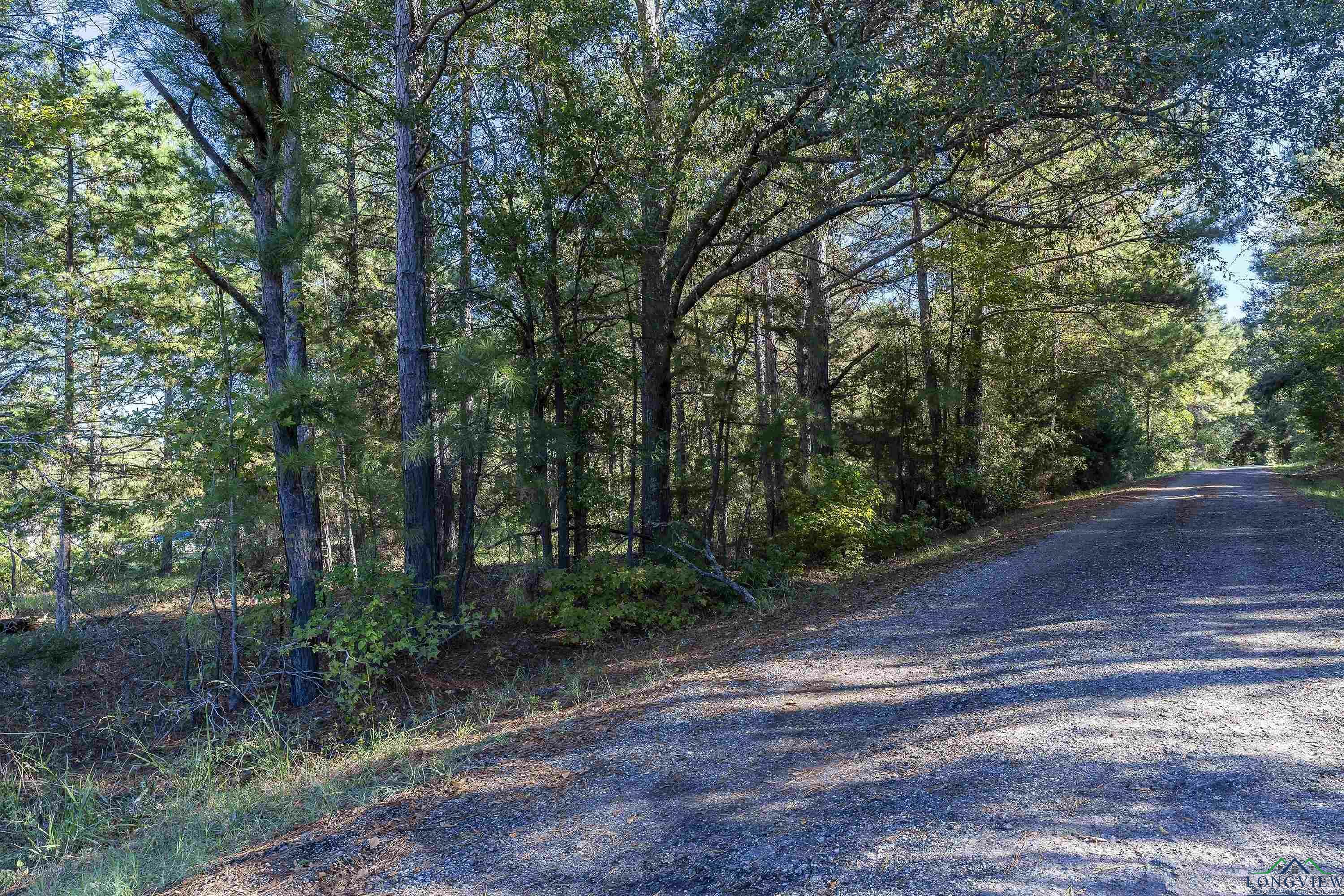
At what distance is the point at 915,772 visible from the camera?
11.5ft

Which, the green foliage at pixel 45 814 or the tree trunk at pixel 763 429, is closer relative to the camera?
the green foliage at pixel 45 814

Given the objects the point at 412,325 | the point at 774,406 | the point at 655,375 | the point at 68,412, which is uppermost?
the point at 412,325

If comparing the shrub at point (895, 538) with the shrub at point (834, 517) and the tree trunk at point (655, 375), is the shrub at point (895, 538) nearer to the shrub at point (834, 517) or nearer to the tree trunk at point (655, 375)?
the shrub at point (834, 517)

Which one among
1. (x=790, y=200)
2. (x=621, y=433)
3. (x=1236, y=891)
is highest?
(x=790, y=200)

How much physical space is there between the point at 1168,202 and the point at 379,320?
13.7 m

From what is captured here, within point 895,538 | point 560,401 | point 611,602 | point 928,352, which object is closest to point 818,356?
point 895,538

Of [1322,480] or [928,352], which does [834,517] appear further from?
[1322,480]

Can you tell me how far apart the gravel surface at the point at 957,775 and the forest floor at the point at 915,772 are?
16mm

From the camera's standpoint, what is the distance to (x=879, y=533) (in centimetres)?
1329

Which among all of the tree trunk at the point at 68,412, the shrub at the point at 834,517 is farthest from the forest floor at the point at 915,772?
the tree trunk at the point at 68,412

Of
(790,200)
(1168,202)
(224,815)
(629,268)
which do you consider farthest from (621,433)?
(1168,202)

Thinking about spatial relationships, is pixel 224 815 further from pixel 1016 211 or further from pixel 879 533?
pixel 1016 211

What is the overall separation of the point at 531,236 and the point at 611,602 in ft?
16.7

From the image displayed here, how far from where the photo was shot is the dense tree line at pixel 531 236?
7320 mm
